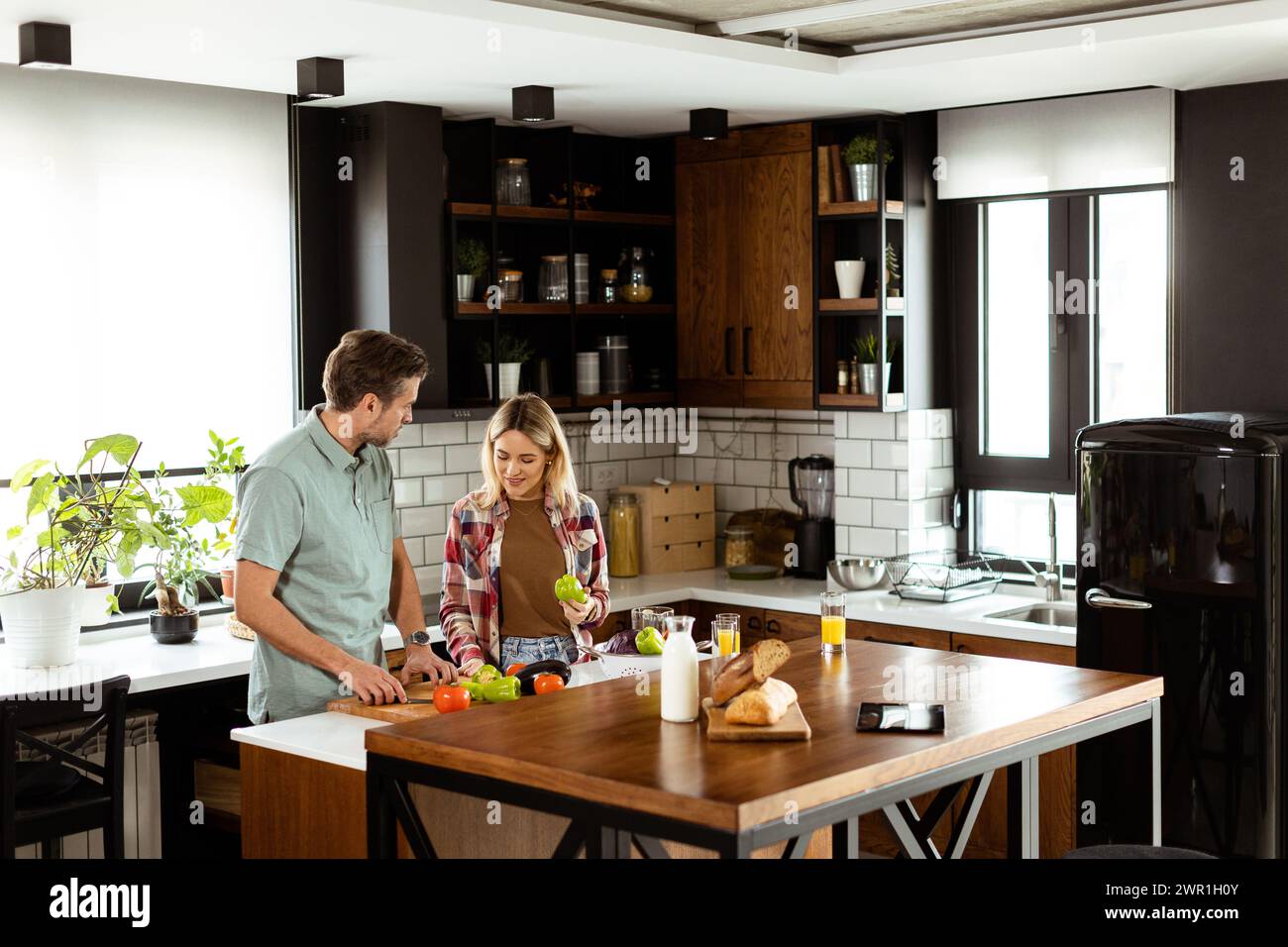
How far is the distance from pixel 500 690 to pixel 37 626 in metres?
1.61

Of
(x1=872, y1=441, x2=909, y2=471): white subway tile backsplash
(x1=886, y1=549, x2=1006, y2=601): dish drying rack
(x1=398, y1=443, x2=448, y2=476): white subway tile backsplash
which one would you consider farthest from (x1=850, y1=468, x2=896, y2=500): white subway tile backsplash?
(x1=398, y1=443, x2=448, y2=476): white subway tile backsplash

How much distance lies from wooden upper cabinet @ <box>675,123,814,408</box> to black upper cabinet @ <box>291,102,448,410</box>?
1233mm

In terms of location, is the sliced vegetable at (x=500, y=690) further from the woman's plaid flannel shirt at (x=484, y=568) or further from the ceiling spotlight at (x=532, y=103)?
the ceiling spotlight at (x=532, y=103)

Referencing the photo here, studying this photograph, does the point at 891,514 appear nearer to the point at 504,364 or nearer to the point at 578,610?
the point at 504,364

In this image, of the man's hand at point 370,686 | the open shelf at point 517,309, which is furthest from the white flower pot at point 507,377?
the man's hand at point 370,686

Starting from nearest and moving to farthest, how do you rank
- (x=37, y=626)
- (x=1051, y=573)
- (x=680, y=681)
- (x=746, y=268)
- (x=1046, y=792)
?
1. (x=680, y=681)
2. (x=37, y=626)
3. (x=1046, y=792)
4. (x=1051, y=573)
5. (x=746, y=268)

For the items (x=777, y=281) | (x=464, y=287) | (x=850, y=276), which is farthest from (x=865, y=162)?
(x=464, y=287)

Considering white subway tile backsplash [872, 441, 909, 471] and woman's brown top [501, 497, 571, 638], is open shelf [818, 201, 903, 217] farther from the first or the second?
woman's brown top [501, 497, 571, 638]

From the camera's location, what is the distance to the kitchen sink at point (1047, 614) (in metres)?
5.25

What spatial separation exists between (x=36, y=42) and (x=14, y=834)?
1.92m

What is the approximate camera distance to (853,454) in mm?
5961

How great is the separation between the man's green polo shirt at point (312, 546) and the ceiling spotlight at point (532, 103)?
4.78ft
